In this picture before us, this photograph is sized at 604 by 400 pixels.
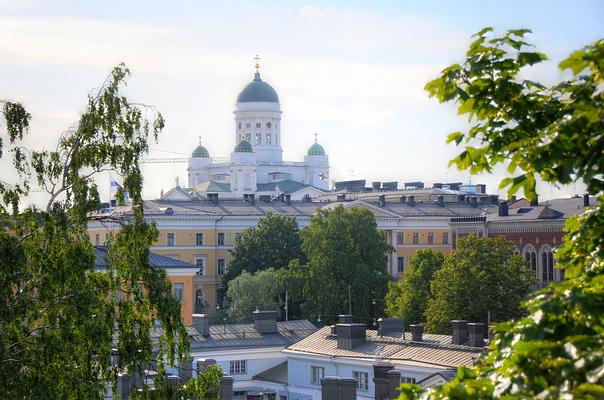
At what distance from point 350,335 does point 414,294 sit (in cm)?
2028

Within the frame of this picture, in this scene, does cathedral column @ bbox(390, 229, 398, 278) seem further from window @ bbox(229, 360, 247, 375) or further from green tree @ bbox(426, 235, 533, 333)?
window @ bbox(229, 360, 247, 375)

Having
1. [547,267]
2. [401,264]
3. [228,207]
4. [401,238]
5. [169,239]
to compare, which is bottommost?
[547,267]

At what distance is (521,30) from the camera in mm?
9922

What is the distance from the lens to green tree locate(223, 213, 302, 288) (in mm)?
91438

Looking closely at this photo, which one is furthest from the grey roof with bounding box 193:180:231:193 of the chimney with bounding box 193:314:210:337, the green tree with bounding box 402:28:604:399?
the green tree with bounding box 402:28:604:399

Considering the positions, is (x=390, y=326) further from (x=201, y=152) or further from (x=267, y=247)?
(x=201, y=152)

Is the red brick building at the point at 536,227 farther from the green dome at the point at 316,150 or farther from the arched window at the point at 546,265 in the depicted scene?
the green dome at the point at 316,150

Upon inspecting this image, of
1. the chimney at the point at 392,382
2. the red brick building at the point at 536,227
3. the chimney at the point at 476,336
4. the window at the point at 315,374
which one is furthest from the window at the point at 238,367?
the red brick building at the point at 536,227

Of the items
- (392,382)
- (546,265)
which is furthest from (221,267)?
(392,382)

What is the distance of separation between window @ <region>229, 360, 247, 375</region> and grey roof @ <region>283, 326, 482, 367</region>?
6.49 feet

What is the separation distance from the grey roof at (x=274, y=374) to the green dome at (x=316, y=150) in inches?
4764

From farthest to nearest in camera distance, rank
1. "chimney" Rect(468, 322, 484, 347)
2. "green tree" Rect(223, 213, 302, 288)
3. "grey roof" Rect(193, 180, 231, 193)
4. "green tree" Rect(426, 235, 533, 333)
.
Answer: "grey roof" Rect(193, 180, 231, 193)
"green tree" Rect(223, 213, 302, 288)
"green tree" Rect(426, 235, 533, 333)
"chimney" Rect(468, 322, 484, 347)

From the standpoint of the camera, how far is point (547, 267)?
3113 inches

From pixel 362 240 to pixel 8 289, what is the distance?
5641 cm
